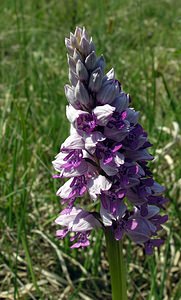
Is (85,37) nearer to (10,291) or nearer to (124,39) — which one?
(10,291)

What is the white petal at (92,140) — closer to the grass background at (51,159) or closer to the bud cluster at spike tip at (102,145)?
the bud cluster at spike tip at (102,145)

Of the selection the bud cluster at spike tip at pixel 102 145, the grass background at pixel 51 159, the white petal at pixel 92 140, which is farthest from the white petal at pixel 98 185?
the grass background at pixel 51 159

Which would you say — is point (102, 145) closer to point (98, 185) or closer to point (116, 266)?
point (98, 185)

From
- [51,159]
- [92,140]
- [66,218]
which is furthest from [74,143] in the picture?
[51,159]

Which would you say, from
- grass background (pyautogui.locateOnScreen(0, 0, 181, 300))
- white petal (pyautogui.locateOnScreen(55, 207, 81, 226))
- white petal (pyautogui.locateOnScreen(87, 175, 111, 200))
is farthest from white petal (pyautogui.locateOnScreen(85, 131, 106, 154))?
grass background (pyautogui.locateOnScreen(0, 0, 181, 300))

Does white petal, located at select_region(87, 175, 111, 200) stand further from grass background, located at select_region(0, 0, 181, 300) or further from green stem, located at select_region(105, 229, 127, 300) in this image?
grass background, located at select_region(0, 0, 181, 300)
